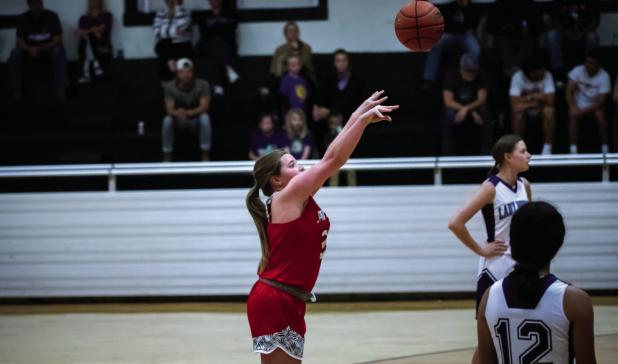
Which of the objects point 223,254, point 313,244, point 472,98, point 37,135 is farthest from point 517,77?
point 313,244

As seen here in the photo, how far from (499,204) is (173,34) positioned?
7.74 metres

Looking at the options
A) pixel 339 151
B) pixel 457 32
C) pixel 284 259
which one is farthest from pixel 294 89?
pixel 339 151

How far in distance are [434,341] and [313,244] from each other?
3633 mm

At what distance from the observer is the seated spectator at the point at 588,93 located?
11477 millimetres

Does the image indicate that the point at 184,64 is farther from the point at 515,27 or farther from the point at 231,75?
the point at 515,27

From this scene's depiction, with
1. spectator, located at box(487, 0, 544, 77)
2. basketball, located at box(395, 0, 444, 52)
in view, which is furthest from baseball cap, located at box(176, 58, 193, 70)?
basketball, located at box(395, 0, 444, 52)

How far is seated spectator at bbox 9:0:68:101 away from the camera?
1326cm

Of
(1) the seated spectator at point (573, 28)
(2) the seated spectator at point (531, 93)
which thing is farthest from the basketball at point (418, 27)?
(1) the seated spectator at point (573, 28)

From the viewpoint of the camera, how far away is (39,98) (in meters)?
13.8

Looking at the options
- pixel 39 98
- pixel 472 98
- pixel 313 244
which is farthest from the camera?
pixel 39 98

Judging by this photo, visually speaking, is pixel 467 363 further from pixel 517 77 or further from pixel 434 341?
pixel 517 77

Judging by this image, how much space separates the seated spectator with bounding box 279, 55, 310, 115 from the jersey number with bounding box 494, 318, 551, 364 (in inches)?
355

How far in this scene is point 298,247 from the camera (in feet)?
14.8

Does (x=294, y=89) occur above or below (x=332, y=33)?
below
